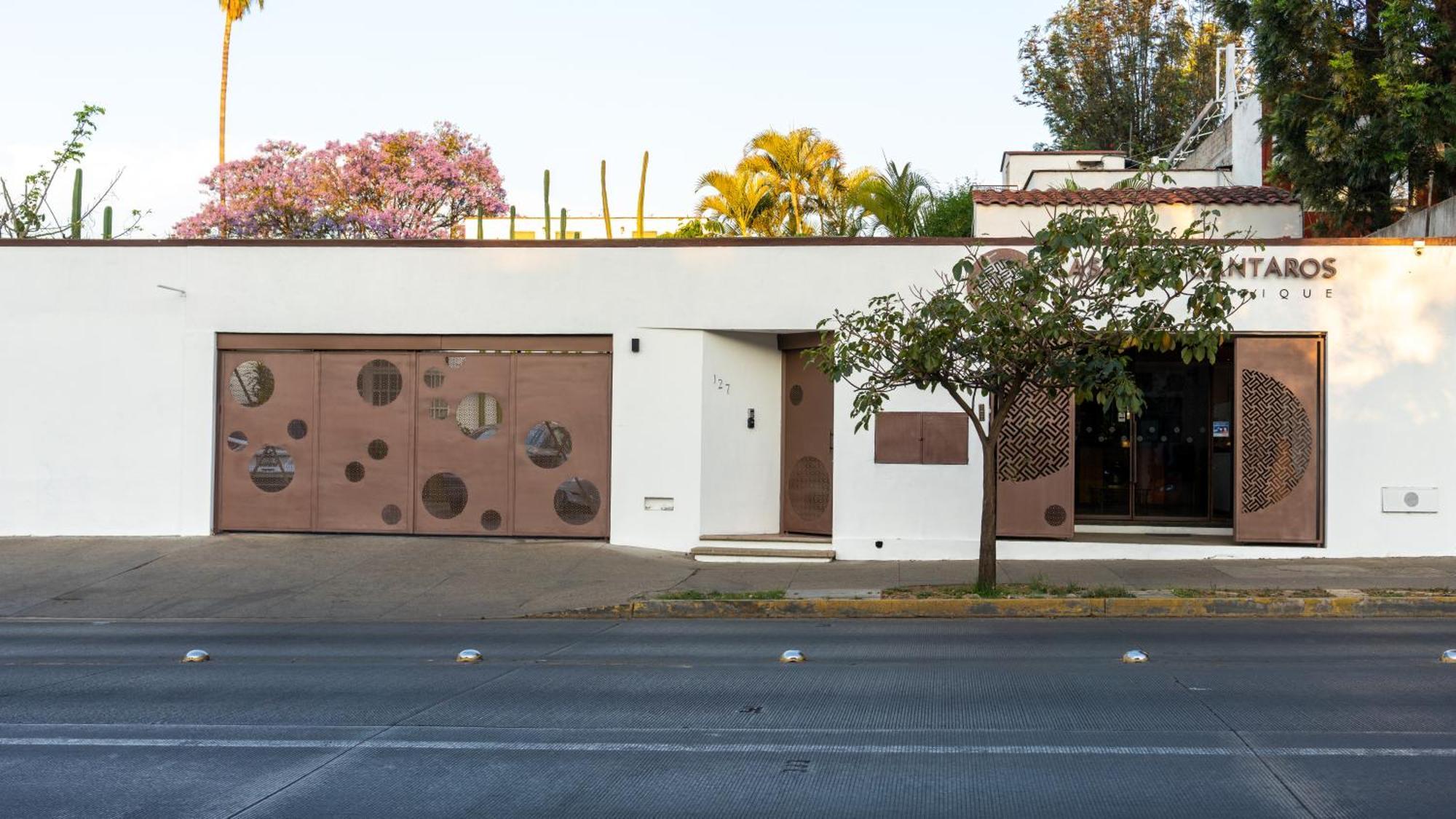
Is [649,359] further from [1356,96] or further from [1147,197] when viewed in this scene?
[1356,96]

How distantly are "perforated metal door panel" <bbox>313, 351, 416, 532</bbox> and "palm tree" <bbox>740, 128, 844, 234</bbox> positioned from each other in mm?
21448

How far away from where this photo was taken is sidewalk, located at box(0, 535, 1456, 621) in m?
13.6

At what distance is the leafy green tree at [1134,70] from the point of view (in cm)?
4034

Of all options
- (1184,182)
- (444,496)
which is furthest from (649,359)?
(1184,182)

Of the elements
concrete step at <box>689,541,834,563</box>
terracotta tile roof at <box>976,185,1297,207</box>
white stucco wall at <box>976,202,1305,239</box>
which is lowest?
concrete step at <box>689,541,834,563</box>

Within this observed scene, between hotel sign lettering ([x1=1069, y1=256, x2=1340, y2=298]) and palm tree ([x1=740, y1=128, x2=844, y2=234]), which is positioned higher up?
palm tree ([x1=740, y1=128, x2=844, y2=234])

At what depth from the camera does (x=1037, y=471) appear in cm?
1619

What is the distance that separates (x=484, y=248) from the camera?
56.3ft

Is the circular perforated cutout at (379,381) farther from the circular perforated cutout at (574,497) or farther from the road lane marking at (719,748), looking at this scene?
the road lane marking at (719,748)

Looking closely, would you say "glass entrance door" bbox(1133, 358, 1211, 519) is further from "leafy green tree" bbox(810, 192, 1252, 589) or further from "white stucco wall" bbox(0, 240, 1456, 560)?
"leafy green tree" bbox(810, 192, 1252, 589)

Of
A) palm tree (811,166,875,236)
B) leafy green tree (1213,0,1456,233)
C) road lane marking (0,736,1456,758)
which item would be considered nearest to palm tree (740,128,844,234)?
palm tree (811,166,875,236)

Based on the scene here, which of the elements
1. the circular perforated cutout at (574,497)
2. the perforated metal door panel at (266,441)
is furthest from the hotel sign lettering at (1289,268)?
the perforated metal door panel at (266,441)

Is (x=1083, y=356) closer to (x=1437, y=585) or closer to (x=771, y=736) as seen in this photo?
(x=1437, y=585)

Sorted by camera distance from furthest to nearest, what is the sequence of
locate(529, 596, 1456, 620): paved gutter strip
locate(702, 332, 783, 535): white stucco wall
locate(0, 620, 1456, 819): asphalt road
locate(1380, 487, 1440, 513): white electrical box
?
locate(702, 332, 783, 535): white stucco wall
locate(1380, 487, 1440, 513): white electrical box
locate(529, 596, 1456, 620): paved gutter strip
locate(0, 620, 1456, 819): asphalt road
